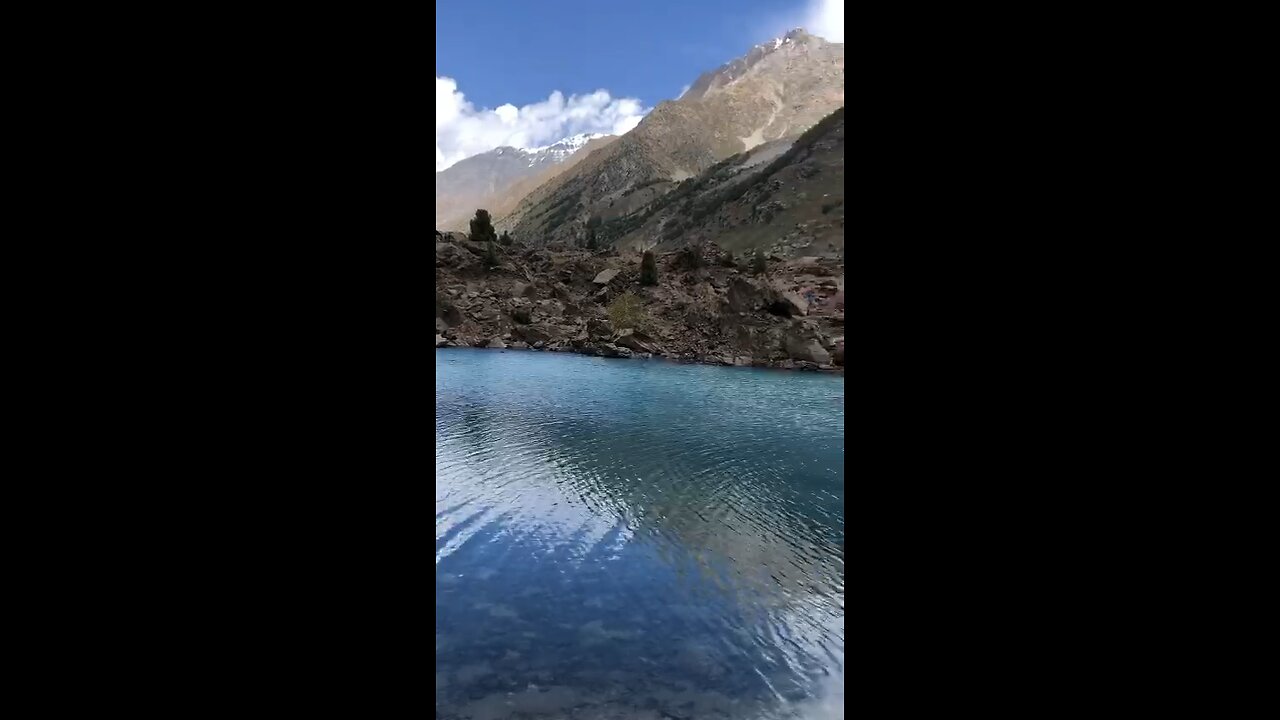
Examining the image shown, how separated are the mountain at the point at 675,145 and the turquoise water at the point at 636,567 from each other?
63836 mm

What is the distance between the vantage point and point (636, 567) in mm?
6484

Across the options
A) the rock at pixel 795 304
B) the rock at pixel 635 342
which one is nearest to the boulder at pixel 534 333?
the rock at pixel 635 342

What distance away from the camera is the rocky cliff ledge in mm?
28203

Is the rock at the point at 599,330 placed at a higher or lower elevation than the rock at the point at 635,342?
higher

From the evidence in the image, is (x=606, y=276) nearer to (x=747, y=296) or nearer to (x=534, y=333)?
(x=534, y=333)

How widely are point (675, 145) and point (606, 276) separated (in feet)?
308

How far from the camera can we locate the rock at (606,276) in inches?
1372

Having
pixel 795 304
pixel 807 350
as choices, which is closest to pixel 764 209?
pixel 795 304

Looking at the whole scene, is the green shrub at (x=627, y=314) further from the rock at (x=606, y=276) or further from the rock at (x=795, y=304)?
the rock at (x=795, y=304)

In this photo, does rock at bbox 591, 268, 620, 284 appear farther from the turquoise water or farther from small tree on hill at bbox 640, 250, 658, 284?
the turquoise water

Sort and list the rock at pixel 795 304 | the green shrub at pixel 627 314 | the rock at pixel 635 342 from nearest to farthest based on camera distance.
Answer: the rock at pixel 795 304 < the rock at pixel 635 342 < the green shrub at pixel 627 314
